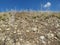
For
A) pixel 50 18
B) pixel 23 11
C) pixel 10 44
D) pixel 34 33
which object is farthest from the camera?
pixel 23 11

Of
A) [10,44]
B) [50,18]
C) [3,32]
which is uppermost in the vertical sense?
[50,18]

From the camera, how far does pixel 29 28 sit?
9680 millimetres

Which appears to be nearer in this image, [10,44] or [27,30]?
[10,44]

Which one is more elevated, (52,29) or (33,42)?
(52,29)

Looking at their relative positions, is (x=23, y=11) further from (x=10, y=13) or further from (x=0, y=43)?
(x=0, y=43)

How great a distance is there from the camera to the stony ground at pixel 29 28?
874 centimetres

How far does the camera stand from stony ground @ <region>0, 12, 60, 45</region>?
8.74 m

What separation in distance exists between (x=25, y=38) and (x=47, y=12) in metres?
3.18

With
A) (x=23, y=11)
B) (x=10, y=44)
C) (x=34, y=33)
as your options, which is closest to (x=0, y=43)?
(x=10, y=44)

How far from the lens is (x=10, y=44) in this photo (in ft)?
28.1

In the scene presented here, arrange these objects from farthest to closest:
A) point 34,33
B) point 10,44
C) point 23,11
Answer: point 23,11 → point 34,33 → point 10,44

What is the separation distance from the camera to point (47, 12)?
11.3 m

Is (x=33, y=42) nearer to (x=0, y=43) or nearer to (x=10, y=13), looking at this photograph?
(x=0, y=43)

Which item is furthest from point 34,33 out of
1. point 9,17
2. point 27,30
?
point 9,17
